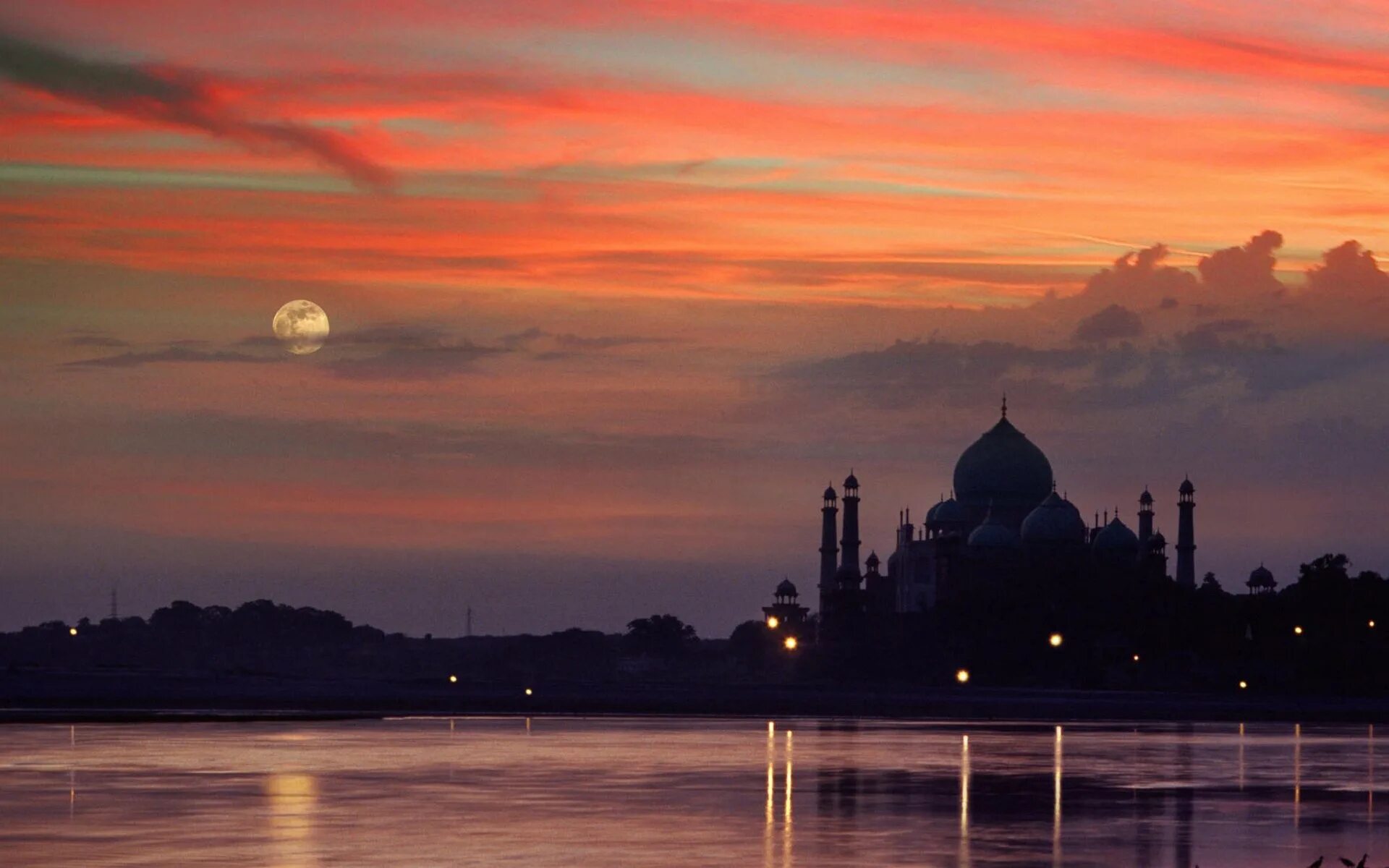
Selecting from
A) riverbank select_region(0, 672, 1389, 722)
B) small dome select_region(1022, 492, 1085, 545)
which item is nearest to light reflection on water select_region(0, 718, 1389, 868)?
riverbank select_region(0, 672, 1389, 722)

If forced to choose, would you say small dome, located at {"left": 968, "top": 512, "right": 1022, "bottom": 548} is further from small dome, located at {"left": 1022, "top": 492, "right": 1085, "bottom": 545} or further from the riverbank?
the riverbank

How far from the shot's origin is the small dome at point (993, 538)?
634 ft

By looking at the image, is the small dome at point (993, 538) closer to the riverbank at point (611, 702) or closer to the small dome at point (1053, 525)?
the small dome at point (1053, 525)

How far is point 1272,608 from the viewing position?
516ft

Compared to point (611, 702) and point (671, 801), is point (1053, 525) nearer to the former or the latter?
point (611, 702)

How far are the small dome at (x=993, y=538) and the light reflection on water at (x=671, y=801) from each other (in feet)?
398

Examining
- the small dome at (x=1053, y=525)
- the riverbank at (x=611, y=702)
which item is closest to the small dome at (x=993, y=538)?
the small dome at (x=1053, y=525)

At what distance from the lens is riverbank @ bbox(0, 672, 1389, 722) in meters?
101

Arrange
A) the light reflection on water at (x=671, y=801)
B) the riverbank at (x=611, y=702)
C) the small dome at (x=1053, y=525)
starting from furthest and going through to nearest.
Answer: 1. the small dome at (x=1053, y=525)
2. the riverbank at (x=611, y=702)
3. the light reflection on water at (x=671, y=801)

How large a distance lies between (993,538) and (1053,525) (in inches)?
214

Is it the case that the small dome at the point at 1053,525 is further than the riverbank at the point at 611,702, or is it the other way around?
the small dome at the point at 1053,525

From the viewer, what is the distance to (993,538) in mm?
193375

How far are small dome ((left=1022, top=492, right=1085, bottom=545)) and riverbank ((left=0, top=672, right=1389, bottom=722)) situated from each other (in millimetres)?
34981

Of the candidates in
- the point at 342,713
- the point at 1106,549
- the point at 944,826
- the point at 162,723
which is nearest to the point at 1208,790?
the point at 944,826
